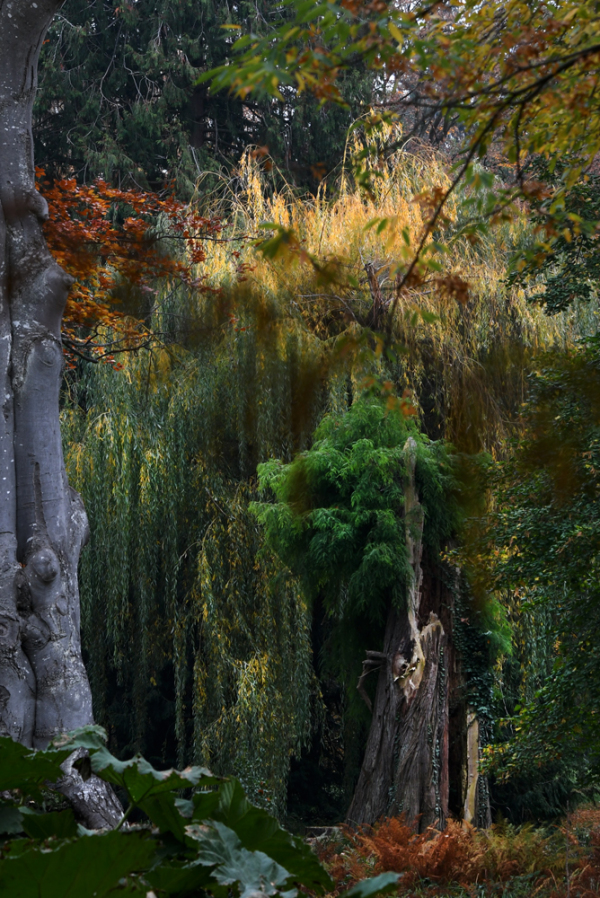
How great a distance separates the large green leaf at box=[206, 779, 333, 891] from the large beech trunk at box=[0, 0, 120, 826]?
3014 millimetres

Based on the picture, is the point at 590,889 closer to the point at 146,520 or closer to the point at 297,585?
the point at 297,585

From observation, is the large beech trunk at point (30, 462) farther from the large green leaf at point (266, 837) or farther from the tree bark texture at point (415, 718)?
the tree bark texture at point (415, 718)

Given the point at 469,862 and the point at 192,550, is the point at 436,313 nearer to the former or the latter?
the point at 192,550

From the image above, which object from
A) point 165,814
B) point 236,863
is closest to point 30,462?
point 165,814

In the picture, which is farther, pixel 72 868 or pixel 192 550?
pixel 192 550

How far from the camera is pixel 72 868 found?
0.99 m

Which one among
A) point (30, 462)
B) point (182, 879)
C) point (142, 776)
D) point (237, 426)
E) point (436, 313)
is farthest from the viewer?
point (237, 426)

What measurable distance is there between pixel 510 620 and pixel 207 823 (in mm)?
9816

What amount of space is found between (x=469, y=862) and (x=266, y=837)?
6444mm

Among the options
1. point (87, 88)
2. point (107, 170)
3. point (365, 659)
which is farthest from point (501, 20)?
point (87, 88)

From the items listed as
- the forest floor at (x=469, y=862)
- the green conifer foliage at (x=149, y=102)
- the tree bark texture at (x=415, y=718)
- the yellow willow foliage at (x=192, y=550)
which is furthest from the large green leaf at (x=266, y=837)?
the green conifer foliage at (x=149, y=102)

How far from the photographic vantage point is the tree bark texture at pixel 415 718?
918 cm

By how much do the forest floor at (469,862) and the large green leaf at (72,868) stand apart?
19.0ft

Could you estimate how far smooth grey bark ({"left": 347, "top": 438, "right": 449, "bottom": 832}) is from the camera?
915 centimetres
